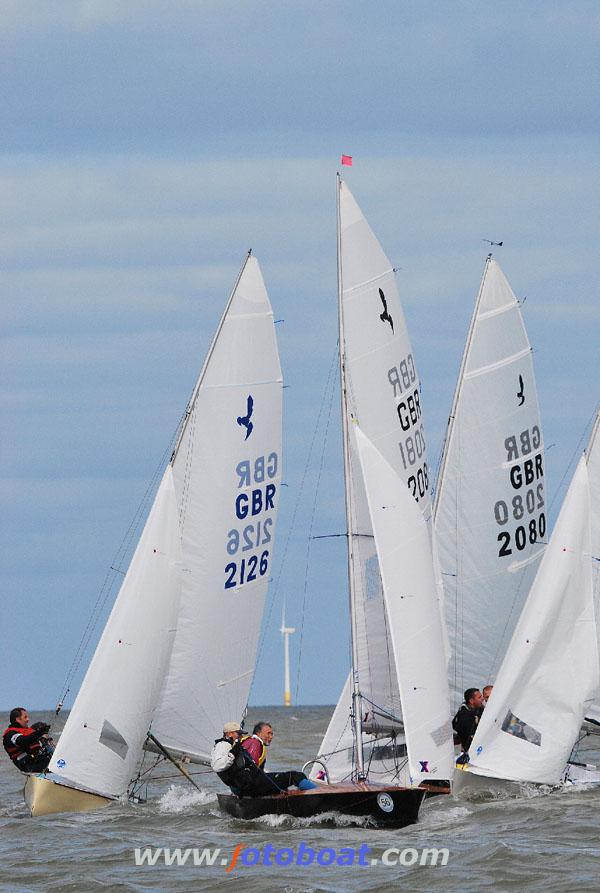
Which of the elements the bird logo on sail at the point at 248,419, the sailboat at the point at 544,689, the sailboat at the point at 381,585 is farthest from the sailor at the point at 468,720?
the bird logo on sail at the point at 248,419

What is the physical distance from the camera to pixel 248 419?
2053 centimetres

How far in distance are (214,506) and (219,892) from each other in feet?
23.0

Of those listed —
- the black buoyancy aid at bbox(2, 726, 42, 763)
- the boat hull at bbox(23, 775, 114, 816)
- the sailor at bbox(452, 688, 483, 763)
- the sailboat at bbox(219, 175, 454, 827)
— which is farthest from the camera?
the sailor at bbox(452, 688, 483, 763)

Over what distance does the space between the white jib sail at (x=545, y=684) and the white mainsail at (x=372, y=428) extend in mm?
1188

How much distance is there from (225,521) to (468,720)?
3.71 meters

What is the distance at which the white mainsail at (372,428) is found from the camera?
18891 mm

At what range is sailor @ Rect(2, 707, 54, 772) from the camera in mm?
19688

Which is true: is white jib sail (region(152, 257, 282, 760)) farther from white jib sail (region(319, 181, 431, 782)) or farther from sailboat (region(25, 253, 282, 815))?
white jib sail (region(319, 181, 431, 782))

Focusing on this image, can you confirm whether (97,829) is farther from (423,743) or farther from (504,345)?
(504,345)

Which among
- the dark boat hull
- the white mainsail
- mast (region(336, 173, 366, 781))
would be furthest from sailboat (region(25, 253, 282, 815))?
the dark boat hull

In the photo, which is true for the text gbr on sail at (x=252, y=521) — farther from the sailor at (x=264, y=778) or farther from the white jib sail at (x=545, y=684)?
the sailor at (x=264, y=778)

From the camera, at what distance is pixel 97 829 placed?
17.3 m

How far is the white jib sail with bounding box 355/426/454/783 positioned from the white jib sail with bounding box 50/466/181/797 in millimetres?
3150

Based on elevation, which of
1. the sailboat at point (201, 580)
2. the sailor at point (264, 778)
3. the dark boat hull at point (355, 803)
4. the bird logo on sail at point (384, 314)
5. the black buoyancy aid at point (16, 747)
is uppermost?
the bird logo on sail at point (384, 314)
